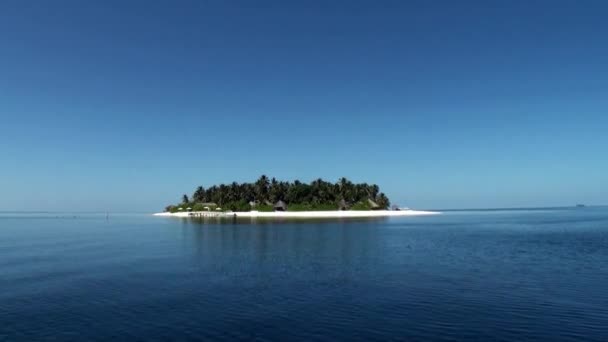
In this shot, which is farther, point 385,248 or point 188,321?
point 385,248

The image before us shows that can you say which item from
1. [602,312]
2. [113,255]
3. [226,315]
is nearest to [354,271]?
[226,315]

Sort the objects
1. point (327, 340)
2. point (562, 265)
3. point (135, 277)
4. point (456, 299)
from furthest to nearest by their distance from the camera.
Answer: point (562, 265) → point (135, 277) → point (456, 299) → point (327, 340)

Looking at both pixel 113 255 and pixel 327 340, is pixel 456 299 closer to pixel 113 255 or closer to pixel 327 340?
pixel 327 340

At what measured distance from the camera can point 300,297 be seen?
29.7 meters

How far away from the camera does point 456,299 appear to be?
28.6m

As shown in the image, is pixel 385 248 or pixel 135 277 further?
pixel 385 248

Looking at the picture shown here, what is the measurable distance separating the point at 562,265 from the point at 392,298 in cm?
2504

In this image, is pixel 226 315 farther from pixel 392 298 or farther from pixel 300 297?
pixel 392 298

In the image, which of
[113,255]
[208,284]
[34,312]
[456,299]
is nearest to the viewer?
[34,312]

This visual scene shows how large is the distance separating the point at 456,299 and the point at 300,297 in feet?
38.2

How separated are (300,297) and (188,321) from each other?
890 centimetres

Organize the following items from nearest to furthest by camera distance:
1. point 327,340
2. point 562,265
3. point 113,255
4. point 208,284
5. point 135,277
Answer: point 327,340 < point 208,284 < point 135,277 < point 562,265 < point 113,255

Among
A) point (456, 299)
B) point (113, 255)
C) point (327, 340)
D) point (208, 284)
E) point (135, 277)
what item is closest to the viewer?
point (327, 340)

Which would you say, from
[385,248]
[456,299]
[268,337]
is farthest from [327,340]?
[385,248]
